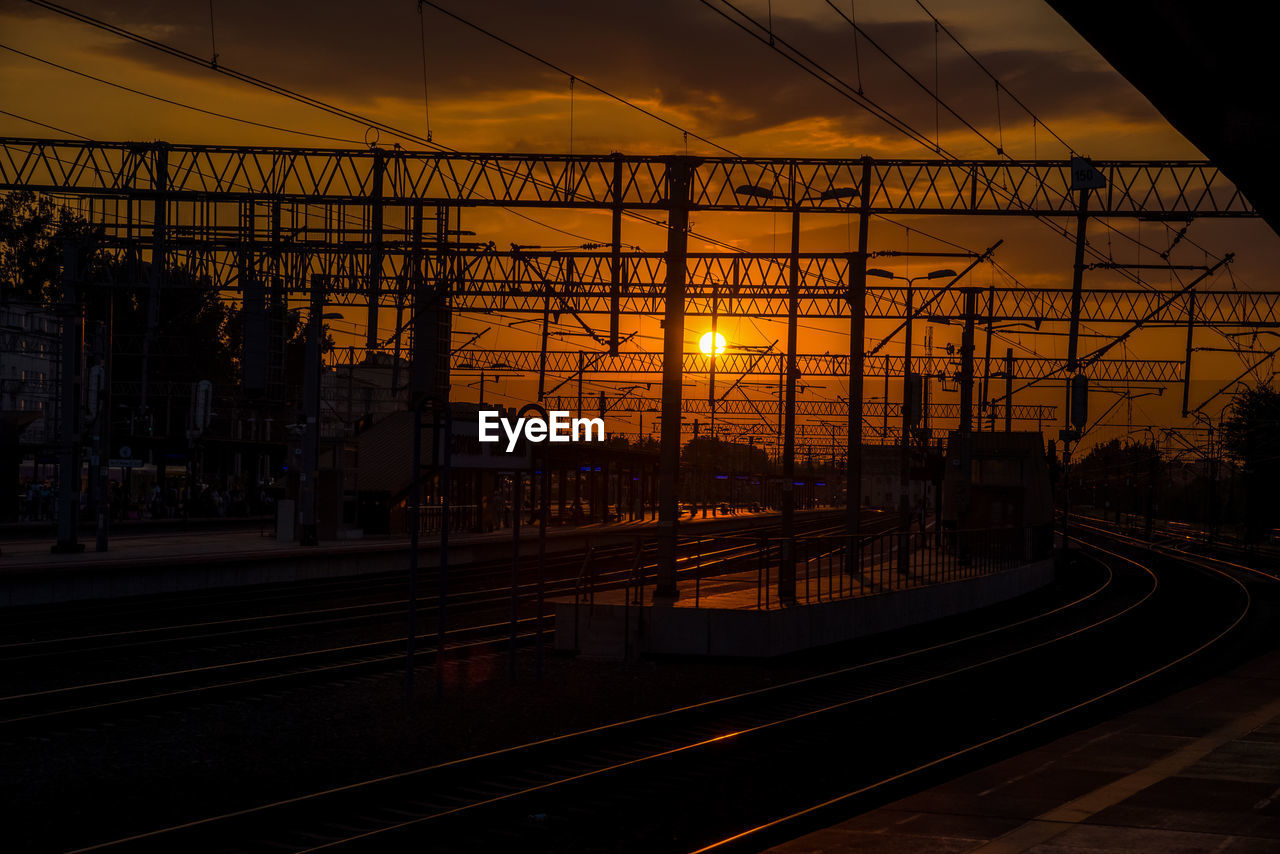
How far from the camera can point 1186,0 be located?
8.27 metres

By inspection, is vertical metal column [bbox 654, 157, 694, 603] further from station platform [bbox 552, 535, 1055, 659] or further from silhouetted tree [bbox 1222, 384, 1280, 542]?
silhouetted tree [bbox 1222, 384, 1280, 542]

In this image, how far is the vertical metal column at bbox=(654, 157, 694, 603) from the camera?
74.4ft

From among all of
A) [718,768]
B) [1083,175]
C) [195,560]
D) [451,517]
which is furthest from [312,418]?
[718,768]

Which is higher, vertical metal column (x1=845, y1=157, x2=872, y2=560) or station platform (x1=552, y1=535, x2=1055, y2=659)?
vertical metal column (x1=845, y1=157, x2=872, y2=560)

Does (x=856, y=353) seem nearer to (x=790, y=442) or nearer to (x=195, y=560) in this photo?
(x=790, y=442)

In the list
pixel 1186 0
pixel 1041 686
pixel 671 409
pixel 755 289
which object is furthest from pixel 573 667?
Result: pixel 755 289

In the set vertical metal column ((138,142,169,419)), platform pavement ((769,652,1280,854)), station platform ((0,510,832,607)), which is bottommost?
station platform ((0,510,832,607))

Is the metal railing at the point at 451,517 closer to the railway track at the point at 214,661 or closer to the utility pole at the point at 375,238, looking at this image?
the utility pole at the point at 375,238

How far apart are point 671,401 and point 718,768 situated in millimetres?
9270

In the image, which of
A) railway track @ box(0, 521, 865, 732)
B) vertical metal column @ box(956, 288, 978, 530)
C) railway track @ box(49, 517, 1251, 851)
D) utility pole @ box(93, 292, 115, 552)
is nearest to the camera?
railway track @ box(49, 517, 1251, 851)

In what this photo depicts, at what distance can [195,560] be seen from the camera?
35844mm

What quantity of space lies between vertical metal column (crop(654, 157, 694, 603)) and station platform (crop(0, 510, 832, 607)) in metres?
14.3

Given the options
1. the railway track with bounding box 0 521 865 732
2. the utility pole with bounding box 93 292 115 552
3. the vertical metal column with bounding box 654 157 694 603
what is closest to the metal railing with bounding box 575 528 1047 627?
the vertical metal column with bounding box 654 157 694 603

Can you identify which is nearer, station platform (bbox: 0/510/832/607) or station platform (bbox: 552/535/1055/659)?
station platform (bbox: 552/535/1055/659)
